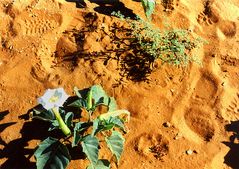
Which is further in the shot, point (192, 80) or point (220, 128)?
point (192, 80)

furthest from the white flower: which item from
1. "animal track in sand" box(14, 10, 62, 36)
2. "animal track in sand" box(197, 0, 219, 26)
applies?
"animal track in sand" box(197, 0, 219, 26)

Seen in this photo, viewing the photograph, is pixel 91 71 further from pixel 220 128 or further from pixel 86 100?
pixel 220 128

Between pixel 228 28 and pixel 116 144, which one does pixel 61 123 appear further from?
pixel 228 28

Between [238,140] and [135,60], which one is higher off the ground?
[135,60]

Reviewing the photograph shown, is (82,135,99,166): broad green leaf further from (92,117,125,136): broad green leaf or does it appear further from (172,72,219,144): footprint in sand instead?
(172,72,219,144): footprint in sand

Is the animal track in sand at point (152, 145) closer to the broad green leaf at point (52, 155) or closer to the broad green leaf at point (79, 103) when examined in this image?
the broad green leaf at point (79, 103)

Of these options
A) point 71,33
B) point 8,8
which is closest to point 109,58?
point 71,33

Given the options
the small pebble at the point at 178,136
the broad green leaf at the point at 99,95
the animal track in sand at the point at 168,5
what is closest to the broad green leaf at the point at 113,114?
the broad green leaf at the point at 99,95

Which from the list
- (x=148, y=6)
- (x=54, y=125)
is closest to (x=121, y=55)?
(x=148, y=6)
